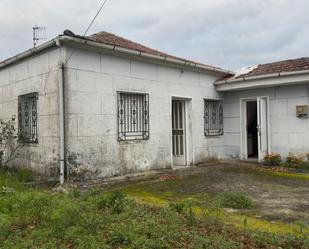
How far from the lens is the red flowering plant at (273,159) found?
35.3 feet

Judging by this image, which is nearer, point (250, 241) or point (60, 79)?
point (250, 241)

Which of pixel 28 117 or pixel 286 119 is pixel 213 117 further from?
pixel 28 117

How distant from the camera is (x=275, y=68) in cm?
1109

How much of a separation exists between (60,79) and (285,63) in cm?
797

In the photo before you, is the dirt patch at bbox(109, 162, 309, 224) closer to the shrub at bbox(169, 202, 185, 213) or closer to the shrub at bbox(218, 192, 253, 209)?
the shrub at bbox(218, 192, 253, 209)

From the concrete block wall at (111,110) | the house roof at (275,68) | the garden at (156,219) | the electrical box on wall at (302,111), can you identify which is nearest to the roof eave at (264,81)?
the house roof at (275,68)

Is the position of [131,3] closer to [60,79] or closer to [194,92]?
[60,79]

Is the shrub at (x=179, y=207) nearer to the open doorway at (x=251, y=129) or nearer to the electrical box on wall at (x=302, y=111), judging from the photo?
the electrical box on wall at (x=302, y=111)

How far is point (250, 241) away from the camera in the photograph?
149 inches

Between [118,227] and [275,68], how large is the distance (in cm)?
904

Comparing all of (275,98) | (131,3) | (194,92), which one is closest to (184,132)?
(194,92)

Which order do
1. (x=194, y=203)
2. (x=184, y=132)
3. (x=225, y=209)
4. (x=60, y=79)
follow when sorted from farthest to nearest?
1. (x=184, y=132)
2. (x=60, y=79)
3. (x=225, y=209)
4. (x=194, y=203)

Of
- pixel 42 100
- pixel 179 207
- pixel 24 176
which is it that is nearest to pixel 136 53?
pixel 42 100

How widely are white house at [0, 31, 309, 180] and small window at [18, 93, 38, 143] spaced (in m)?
0.03
